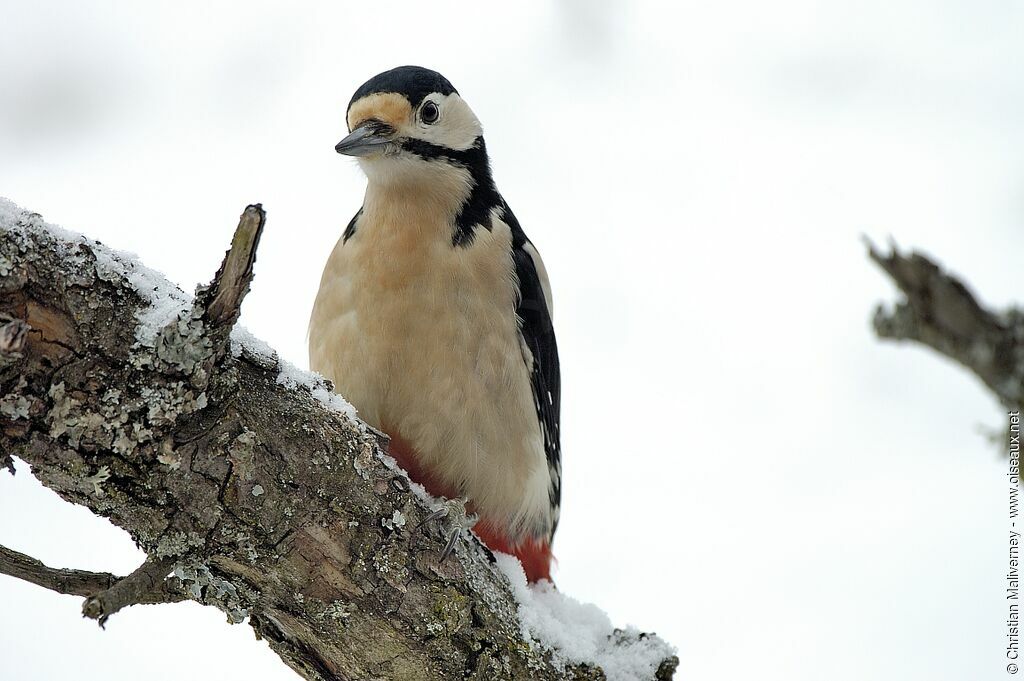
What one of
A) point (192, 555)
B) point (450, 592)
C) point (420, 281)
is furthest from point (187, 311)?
point (420, 281)

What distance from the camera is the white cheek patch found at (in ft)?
12.8

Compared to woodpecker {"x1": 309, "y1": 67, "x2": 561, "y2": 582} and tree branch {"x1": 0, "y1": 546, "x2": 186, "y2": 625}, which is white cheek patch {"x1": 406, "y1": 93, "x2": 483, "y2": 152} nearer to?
woodpecker {"x1": 309, "y1": 67, "x2": 561, "y2": 582}

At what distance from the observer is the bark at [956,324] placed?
118 centimetres

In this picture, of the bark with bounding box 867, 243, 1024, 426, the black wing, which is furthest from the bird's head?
the bark with bounding box 867, 243, 1024, 426

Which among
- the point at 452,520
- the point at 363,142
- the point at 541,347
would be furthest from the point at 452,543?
the point at 363,142

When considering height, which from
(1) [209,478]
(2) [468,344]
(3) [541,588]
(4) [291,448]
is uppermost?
(2) [468,344]

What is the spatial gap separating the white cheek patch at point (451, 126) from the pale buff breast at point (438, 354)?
0.39 m

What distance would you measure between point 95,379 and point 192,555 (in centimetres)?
54

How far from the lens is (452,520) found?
3.02m

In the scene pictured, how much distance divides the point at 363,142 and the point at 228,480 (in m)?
1.69

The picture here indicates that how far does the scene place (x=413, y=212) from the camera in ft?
12.3

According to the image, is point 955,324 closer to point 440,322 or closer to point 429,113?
point 440,322

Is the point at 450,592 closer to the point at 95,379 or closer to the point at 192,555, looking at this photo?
the point at 192,555

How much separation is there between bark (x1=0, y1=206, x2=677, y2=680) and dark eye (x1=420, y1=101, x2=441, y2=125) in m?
1.57
